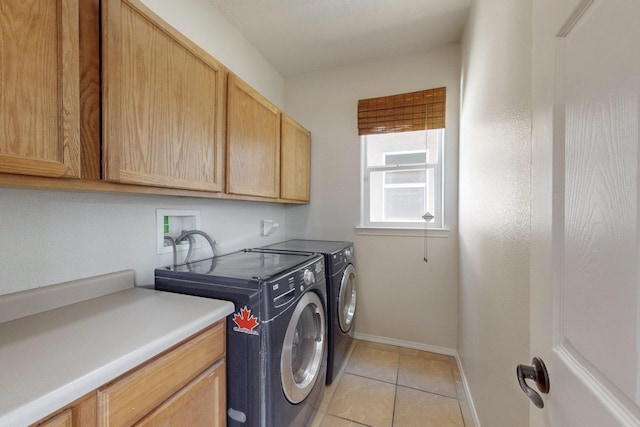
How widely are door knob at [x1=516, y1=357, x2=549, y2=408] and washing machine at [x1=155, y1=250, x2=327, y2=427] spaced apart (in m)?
0.80

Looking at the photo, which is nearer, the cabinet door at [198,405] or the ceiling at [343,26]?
the cabinet door at [198,405]

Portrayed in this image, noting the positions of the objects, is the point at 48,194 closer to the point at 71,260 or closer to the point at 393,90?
the point at 71,260

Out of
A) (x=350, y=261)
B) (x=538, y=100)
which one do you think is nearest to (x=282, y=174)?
(x=350, y=261)

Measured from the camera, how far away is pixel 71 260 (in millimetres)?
1024

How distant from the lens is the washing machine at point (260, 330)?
39.6 inches

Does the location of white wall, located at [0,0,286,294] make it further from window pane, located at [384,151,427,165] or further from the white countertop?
window pane, located at [384,151,427,165]

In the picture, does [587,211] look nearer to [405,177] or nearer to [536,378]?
[536,378]

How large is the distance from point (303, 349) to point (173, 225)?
1.05 meters

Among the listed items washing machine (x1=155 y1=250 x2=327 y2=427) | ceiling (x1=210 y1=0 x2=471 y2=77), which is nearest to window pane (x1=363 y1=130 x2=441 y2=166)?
ceiling (x1=210 y1=0 x2=471 y2=77)

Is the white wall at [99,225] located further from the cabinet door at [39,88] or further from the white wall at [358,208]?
the white wall at [358,208]

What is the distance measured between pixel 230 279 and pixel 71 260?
64cm

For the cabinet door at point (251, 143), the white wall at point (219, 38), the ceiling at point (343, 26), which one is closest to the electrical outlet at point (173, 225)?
the cabinet door at point (251, 143)

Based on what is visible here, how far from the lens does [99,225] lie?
1.12 m

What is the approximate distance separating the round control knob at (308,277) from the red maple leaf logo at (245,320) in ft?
1.18
